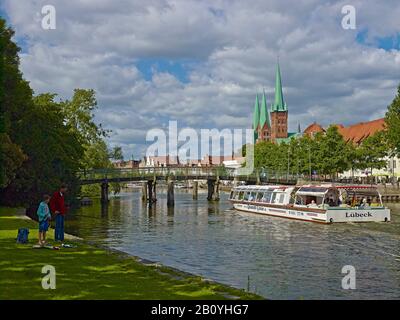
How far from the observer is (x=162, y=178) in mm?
111375

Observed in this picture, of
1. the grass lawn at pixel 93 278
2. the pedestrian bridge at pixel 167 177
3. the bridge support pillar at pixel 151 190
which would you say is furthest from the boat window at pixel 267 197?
the grass lawn at pixel 93 278

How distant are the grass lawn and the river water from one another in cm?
384

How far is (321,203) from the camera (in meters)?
63.7

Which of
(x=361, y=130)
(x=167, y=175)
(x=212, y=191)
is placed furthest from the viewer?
(x=361, y=130)

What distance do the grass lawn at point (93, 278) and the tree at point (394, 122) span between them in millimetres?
87000

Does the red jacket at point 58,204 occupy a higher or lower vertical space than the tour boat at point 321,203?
higher

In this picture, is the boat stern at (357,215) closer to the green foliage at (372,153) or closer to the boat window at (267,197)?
the boat window at (267,197)

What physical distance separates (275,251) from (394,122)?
77.0 m

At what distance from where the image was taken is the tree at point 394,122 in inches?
4107

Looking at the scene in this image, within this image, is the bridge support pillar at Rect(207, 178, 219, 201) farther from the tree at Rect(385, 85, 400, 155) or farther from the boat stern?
the boat stern

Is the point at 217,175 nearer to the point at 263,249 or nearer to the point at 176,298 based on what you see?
the point at 263,249

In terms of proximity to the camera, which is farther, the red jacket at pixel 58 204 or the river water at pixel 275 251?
the red jacket at pixel 58 204

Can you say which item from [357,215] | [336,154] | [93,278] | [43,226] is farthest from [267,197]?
[93,278]

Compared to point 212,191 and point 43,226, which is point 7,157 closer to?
point 43,226
